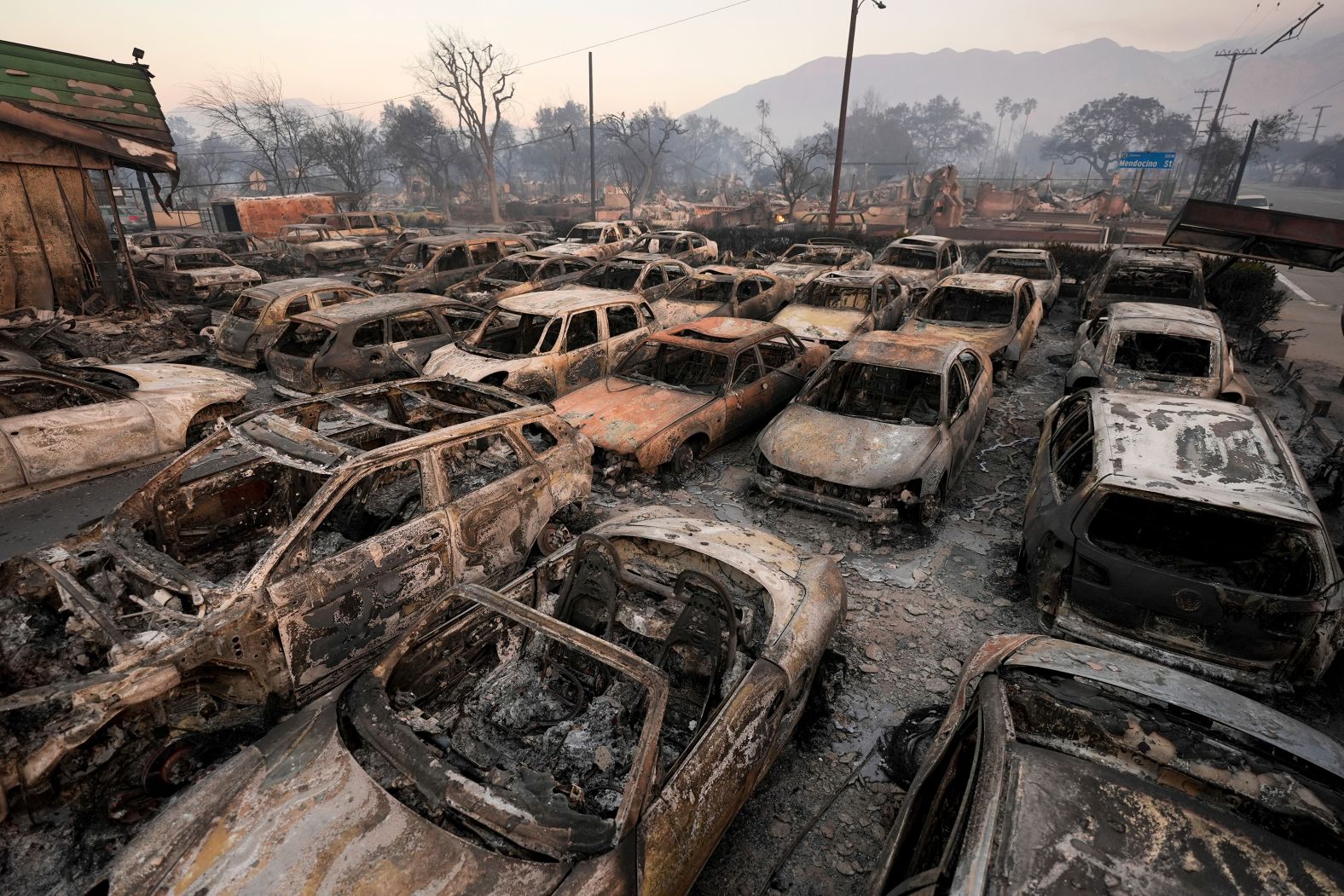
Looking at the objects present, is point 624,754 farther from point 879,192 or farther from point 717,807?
point 879,192

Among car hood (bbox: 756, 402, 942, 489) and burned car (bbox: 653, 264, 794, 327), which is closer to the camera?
car hood (bbox: 756, 402, 942, 489)

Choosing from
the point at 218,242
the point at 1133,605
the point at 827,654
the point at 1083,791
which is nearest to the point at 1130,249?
the point at 1133,605

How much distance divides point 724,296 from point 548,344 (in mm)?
4208

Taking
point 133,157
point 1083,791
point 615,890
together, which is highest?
Result: point 133,157

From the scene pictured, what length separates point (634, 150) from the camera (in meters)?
53.6

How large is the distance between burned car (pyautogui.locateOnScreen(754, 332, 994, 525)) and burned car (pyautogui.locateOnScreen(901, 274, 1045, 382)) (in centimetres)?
217

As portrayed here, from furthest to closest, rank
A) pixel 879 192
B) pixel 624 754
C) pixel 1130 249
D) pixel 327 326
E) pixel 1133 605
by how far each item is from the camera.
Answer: pixel 879 192 → pixel 1130 249 → pixel 327 326 → pixel 1133 605 → pixel 624 754

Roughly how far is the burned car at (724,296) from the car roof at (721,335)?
9.29ft

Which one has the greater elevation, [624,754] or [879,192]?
[879,192]

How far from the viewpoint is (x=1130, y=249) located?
12992mm

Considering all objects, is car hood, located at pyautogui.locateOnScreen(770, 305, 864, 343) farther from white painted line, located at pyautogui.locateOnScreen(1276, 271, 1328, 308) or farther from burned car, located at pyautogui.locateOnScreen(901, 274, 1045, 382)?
white painted line, located at pyautogui.locateOnScreen(1276, 271, 1328, 308)

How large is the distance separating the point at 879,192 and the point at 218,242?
4395 centimetres

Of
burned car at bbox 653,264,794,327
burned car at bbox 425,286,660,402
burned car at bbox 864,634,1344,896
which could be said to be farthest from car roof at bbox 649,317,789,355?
burned car at bbox 864,634,1344,896

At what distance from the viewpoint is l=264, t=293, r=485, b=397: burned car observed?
8.12 metres
